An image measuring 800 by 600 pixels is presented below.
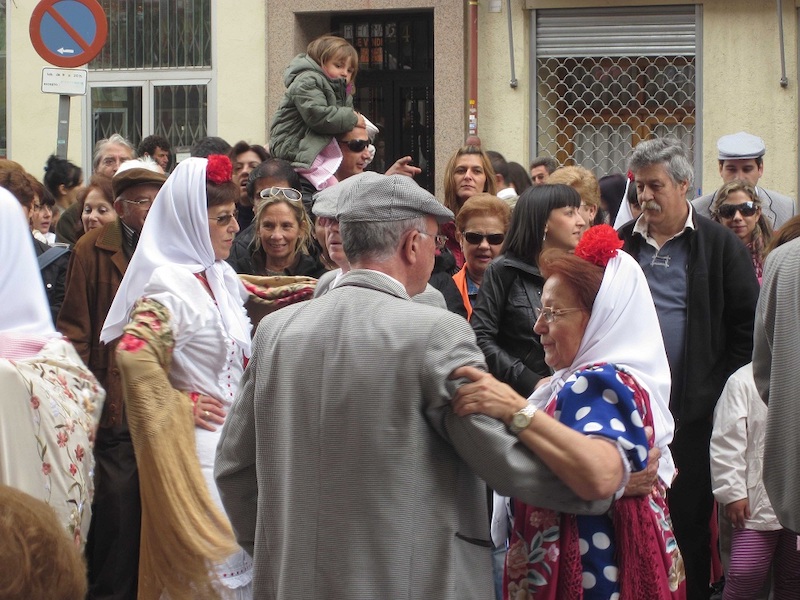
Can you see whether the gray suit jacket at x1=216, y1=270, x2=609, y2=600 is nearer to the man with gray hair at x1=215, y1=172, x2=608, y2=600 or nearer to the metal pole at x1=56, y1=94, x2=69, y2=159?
the man with gray hair at x1=215, y1=172, x2=608, y2=600

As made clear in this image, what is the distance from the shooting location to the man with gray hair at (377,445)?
303 cm

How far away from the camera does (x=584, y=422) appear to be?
340 cm

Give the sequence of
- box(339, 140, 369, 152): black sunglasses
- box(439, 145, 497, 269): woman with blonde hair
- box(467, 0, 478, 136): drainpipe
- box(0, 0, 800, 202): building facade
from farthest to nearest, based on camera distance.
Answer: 1. box(467, 0, 478, 136): drainpipe
2. box(0, 0, 800, 202): building facade
3. box(339, 140, 369, 152): black sunglasses
4. box(439, 145, 497, 269): woman with blonde hair

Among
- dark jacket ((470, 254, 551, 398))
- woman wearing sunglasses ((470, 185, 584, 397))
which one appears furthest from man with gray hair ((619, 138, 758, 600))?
dark jacket ((470, 254, 551, 398))

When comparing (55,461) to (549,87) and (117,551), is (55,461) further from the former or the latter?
(549,87)

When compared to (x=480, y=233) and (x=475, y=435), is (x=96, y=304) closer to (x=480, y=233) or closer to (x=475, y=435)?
(x=480, y=233)

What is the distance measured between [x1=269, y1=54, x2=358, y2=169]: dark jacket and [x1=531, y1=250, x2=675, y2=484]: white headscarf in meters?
4.22

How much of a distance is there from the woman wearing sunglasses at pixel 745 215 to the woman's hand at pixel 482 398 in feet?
15.4

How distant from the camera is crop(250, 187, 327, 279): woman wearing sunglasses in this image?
6.41m

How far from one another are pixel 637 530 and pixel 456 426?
0.90 metres

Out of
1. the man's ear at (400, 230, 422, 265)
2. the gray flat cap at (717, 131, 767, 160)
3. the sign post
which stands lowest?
the man's ear at (400, 230, 422, 265)

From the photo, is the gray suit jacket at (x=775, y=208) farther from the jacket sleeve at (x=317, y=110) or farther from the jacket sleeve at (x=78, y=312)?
the jacket sleeve at (x=78, y=312)

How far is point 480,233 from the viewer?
6.53 m

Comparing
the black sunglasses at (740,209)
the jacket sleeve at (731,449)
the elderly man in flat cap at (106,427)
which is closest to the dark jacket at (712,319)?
the jacket sleeve at (731,449)
